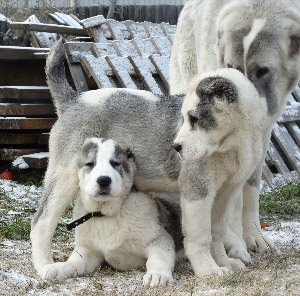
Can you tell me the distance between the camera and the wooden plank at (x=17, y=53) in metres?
8.38

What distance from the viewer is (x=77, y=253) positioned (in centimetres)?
472

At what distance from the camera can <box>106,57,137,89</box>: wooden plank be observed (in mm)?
8102

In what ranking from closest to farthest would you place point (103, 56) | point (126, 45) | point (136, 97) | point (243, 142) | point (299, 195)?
point (243, 142)
point (136, 97)
point (299, 195)
point (103, 56)
point (126, 45)

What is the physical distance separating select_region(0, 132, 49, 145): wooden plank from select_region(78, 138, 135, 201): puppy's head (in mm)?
3683

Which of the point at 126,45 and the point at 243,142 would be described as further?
the point at 126,45

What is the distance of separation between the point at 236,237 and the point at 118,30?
4.80 m

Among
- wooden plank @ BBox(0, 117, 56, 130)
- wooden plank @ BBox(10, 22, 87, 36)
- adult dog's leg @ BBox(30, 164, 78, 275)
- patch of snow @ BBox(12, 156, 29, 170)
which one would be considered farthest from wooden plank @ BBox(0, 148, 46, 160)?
adult dog's leg @ BBox(30, 164, 78, 275)

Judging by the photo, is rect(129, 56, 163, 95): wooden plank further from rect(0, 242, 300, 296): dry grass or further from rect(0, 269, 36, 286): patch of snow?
rect(0, 269, 36, 286): patch of snow

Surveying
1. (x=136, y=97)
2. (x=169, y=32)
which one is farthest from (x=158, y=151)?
(x=169, y=32)

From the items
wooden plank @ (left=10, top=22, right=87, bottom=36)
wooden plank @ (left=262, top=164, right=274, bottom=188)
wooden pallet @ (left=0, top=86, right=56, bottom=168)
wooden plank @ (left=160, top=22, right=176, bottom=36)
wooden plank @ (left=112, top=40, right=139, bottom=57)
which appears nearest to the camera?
wooden plank @ (left=262, top=164, right=274, bottom=188)

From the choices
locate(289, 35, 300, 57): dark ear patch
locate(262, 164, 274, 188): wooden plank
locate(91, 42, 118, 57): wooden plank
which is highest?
locate(289, 35, 300, 57): dark ear patch

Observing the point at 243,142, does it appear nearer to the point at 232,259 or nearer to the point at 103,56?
the point at 232,259

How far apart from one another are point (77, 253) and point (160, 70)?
13.1ft

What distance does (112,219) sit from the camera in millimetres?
4707
